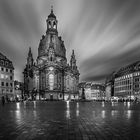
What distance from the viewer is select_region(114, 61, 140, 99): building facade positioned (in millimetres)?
133750

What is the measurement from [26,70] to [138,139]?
18197 centimetres

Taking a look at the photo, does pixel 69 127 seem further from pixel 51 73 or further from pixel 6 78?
pixel 51 73

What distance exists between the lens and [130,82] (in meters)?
141

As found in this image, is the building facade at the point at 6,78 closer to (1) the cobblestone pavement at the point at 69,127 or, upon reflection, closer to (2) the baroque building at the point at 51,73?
(2) the baroque building at the point at 51,73

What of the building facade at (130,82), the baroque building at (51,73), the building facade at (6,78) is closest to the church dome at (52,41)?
the baroque building at (51,73)

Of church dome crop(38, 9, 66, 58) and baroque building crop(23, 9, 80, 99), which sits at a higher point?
church dome crop(38, 9, 66, 58)

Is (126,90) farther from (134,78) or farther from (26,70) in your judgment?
(26,70)

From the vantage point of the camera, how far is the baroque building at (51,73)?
158 m

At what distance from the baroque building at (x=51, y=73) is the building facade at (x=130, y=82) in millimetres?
38884

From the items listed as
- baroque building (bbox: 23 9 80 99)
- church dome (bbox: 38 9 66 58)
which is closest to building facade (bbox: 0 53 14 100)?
baroque building (bbox: 23 9 80 99)

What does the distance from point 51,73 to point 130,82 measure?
6077 cm

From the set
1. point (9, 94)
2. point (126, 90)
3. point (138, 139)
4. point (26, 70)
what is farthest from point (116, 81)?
point (138, 139)

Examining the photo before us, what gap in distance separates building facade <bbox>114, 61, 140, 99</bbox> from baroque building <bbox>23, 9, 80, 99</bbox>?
3888cm

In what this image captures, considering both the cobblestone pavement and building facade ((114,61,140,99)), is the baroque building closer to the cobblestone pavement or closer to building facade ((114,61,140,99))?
building facade ((114,61,140,99))
